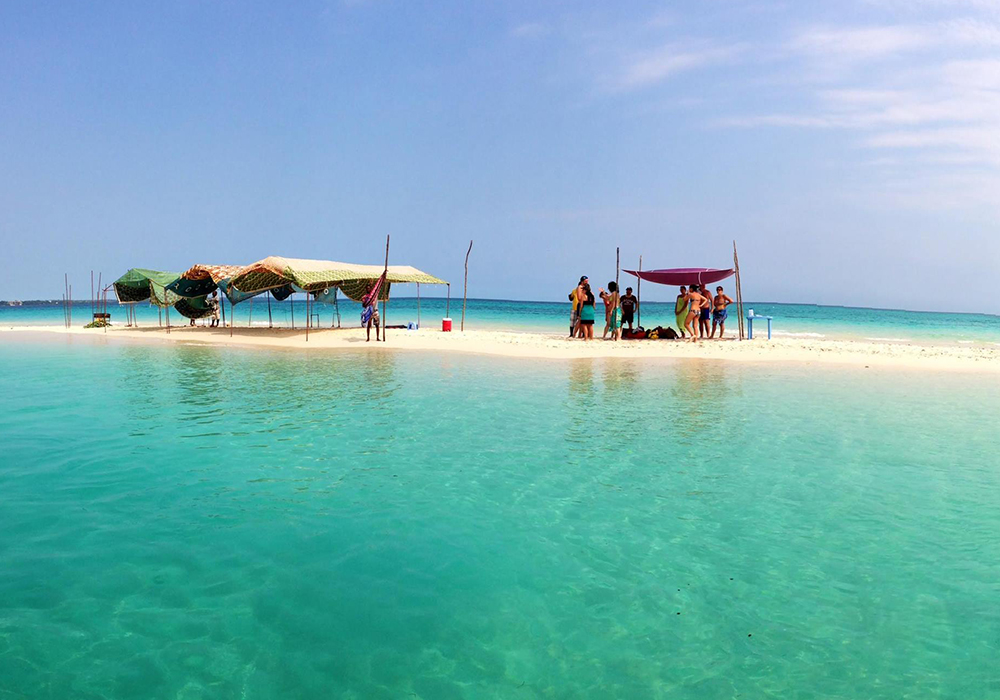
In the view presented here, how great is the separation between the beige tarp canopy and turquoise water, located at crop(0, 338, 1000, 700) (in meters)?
12.9

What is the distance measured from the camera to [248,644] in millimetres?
3520

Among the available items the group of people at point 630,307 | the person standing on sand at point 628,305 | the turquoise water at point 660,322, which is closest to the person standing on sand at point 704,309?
the group of people at point 630,307

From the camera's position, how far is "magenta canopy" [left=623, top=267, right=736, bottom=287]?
20.3 metres

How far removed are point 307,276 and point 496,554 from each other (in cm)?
1875

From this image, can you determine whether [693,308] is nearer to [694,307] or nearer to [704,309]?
[694,307]

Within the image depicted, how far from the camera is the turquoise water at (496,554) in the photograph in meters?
3.33

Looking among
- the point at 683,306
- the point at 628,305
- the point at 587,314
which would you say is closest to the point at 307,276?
the point at 587,314

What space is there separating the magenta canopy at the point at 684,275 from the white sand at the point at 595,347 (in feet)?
6.44

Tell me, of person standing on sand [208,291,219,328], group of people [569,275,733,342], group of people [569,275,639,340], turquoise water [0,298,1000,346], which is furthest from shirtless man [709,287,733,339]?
person standing on sand [208,291,219,328]

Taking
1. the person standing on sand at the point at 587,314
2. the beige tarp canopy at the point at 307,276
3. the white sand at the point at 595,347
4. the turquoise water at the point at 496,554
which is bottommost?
the turquoise water at the point at 496,554

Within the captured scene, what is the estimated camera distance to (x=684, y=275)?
2038 centimetres

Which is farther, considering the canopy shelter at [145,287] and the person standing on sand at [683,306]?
the canopy shelter at [145,287]

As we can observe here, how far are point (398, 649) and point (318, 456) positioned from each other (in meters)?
3.93

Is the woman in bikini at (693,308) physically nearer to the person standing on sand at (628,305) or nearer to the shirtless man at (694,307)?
the shirtless man at (694,307)
